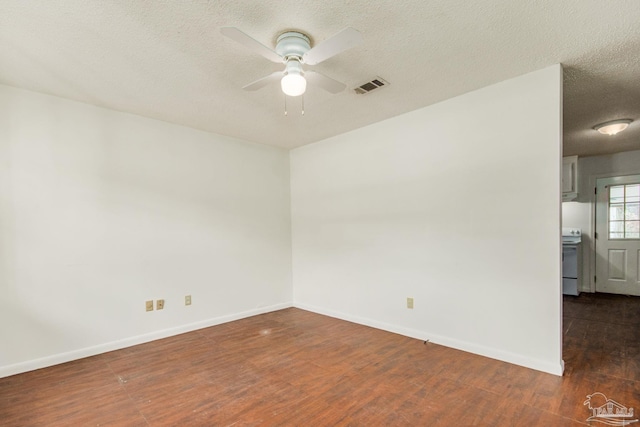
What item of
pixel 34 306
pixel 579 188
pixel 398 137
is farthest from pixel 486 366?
pixel 579 188

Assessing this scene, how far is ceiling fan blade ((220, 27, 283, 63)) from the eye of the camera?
5.22ft

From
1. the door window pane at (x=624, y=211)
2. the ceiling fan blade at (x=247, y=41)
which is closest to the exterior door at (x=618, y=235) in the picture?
the door window pane at (x=624, y=211)

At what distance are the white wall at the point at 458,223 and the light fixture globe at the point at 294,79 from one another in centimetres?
174

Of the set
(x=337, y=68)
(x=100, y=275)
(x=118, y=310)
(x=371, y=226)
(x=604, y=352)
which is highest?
(x=337, y=68)

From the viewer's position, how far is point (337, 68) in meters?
2.42

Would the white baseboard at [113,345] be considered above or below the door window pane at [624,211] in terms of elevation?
below

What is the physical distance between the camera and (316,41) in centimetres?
206

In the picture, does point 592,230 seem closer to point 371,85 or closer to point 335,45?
point 371,85

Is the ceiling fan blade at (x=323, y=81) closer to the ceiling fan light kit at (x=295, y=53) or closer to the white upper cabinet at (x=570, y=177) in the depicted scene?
the ceiling fan light kit at (x=295, y=53)

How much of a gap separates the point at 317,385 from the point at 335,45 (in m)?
2.38

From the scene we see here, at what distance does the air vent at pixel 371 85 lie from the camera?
263 cm

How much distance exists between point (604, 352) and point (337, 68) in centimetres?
353

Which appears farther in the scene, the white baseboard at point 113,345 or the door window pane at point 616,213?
the door window pane at point 616,213

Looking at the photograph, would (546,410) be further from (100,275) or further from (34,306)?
(34,306)
